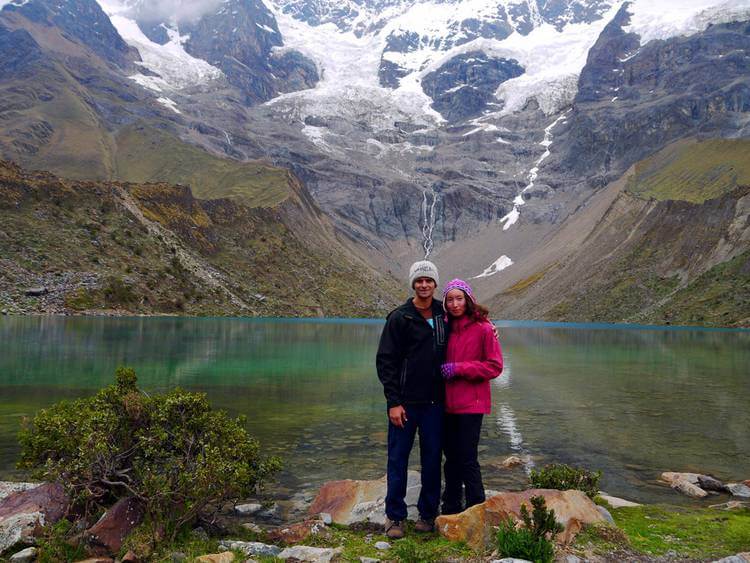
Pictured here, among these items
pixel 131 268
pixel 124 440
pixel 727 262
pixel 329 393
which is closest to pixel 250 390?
pixel 329 393

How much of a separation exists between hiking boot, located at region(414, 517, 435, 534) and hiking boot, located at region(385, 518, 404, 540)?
246 millimetres

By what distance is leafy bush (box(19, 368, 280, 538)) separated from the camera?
859cm

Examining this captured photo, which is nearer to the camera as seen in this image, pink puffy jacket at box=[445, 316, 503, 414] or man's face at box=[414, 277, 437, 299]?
pink puffy jacket at box=[445, 316, 503, 414]

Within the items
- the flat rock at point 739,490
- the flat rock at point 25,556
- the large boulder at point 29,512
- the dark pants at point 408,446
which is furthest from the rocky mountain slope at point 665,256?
the flat rock at point 25,556

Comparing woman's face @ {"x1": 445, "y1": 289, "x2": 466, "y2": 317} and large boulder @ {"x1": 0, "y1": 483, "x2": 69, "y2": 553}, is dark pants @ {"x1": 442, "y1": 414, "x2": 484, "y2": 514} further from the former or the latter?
large boulder @ {"x1": 0, "y1": 483, "x2": 69, "y2": 553}

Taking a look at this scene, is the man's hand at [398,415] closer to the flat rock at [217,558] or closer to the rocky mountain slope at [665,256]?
the flat rock at [217,558]

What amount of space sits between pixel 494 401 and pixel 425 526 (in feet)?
57.3

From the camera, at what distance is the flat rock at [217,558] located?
7.37 metres

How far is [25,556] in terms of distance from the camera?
25.0ft

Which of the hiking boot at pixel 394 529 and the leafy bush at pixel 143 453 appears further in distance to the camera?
the hiking boot at pixel 394 529

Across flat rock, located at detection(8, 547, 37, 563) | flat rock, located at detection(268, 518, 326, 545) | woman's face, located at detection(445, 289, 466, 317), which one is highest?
woman's face, located at detection(445, 289, 466, 317)

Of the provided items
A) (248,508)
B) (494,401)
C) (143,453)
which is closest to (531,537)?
(248,508)

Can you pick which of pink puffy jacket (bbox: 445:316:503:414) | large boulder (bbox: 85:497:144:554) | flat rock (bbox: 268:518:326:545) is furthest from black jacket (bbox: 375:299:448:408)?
large boulder (bbox: 85:497:144:554)

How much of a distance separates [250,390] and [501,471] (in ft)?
50.5
